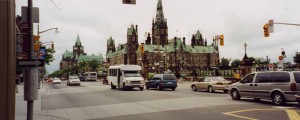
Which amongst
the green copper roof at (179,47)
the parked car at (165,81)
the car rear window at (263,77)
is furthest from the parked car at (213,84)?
the green copper roof at (179,47)

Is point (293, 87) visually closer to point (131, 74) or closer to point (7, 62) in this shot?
point (7, 62)

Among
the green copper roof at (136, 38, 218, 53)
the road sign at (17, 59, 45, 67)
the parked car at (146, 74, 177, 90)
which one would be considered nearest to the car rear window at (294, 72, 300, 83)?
the road sign at (17, 59, 45, 67)

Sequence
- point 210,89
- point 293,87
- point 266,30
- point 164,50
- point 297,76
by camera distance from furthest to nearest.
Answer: point 164,50 → point 266,30 → point 210,89 → point 297,76 → point 293,87

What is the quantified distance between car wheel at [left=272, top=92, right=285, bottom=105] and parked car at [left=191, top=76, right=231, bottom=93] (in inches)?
384

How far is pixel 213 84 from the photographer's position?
86.5ft

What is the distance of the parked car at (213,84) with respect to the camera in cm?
2606

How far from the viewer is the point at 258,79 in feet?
55.4

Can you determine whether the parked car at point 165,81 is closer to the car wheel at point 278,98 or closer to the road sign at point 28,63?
the car wheel at point 278,98

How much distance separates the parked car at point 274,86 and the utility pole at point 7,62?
43.4 feet

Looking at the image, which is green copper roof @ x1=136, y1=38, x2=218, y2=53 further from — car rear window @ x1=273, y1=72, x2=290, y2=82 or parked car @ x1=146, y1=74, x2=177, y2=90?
car rear window @ x1=273, y1=72, x2=290, y2=82

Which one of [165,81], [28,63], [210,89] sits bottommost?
[210,89]

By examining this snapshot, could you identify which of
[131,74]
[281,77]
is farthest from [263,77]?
[131,74]

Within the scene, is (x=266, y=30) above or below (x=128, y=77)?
above

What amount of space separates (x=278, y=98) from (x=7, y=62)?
14015mm
